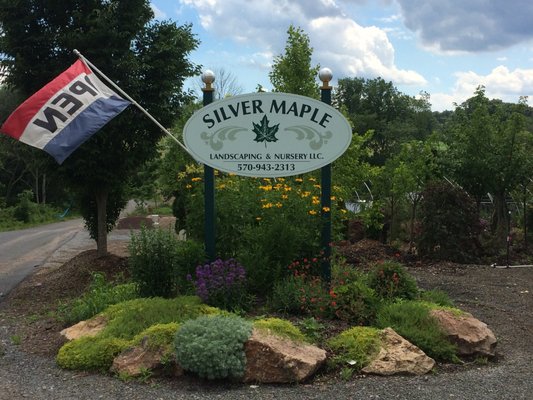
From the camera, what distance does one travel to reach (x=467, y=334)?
17.4ft

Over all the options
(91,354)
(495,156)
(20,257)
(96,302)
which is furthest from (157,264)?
(20,257)

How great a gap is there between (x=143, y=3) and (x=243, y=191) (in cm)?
427

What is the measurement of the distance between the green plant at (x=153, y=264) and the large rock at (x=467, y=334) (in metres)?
3.04

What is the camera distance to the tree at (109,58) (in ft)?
30.4

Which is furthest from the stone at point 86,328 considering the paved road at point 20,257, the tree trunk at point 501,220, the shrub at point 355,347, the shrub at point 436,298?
the tree trunk at point 501,220

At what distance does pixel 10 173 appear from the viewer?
52688mm

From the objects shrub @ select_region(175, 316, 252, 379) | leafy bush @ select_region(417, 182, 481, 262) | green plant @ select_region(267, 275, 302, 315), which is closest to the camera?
shrub @ select_region(175, 316, 252, 379)

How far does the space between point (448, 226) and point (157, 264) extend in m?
6.52

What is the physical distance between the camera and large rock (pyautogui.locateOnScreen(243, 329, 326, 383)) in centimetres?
458

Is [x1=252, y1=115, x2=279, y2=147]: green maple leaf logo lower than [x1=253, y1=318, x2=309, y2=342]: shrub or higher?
higher

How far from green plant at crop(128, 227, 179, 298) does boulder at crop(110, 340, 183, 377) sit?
1777 millimetres

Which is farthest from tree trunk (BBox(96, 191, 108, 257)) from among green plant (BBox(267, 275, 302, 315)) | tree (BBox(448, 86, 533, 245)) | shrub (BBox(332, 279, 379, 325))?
tree (BBox(448, 86, 533, 245))

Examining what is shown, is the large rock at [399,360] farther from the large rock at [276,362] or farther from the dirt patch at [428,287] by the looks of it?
the dirt patch at [428,287]

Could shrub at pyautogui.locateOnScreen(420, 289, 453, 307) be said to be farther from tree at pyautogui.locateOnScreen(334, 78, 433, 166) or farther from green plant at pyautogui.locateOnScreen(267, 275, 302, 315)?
tree at pyautogui.locateOnScreen(334, 78, 433, 166)
